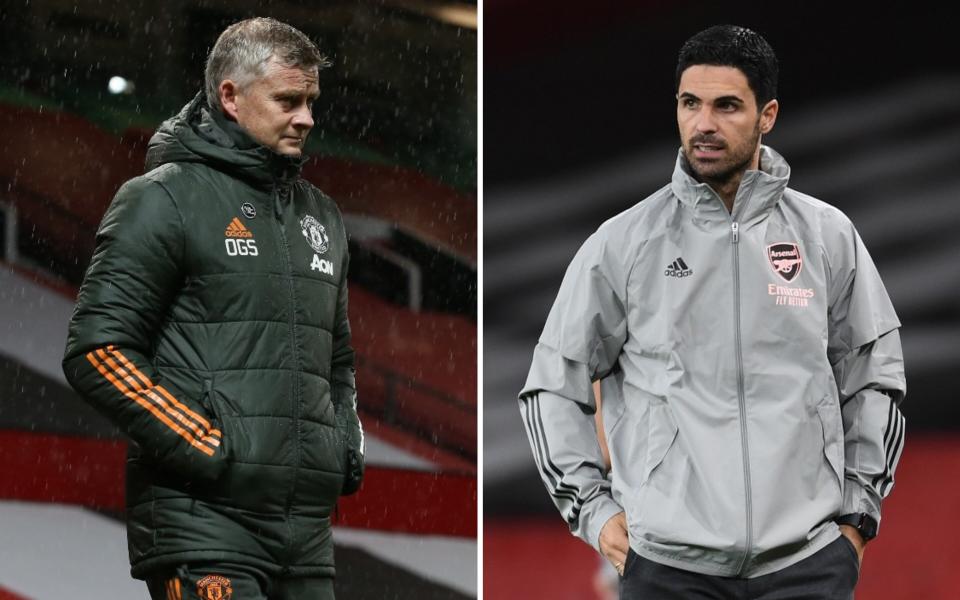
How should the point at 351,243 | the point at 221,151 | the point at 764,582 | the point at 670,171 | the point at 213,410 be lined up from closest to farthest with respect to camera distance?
the point at 764,582 → the point at 213,410 → the point at 221,151 → the point at 670,171 → the point at 351,243

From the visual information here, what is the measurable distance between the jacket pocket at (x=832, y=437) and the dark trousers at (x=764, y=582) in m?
0.11

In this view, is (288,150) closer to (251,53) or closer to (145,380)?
(251,53)

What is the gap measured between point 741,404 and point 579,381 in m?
0.29

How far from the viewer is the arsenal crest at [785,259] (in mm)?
2338

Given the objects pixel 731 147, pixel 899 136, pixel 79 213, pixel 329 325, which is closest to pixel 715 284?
pixel 731 147

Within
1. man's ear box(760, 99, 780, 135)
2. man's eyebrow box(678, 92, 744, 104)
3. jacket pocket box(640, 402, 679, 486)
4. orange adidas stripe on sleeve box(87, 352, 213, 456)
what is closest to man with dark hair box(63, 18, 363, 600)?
orange adidas stripe on sleeve box(87, 352, 213, 456)

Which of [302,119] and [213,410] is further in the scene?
[302,119]

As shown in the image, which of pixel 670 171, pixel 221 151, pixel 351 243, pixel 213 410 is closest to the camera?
pixel 213 410

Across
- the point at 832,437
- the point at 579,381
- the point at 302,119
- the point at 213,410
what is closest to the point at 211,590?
the point at 213,410

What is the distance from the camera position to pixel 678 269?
235 centimetres

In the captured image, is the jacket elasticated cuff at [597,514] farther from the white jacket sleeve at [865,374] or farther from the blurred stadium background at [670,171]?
the blurred stadium background at [670,171]

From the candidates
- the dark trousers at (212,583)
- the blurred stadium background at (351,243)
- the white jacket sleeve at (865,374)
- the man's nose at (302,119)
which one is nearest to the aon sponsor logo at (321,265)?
the man's nose at (302,119)

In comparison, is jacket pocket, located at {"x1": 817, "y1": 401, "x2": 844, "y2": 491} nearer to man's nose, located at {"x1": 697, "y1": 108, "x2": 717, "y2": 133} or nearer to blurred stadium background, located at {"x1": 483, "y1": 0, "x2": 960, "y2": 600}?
man's nose, located at {"x1": 697, "y1": 108, "x2": 717, "y2": 133}

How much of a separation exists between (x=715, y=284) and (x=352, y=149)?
261 cm
